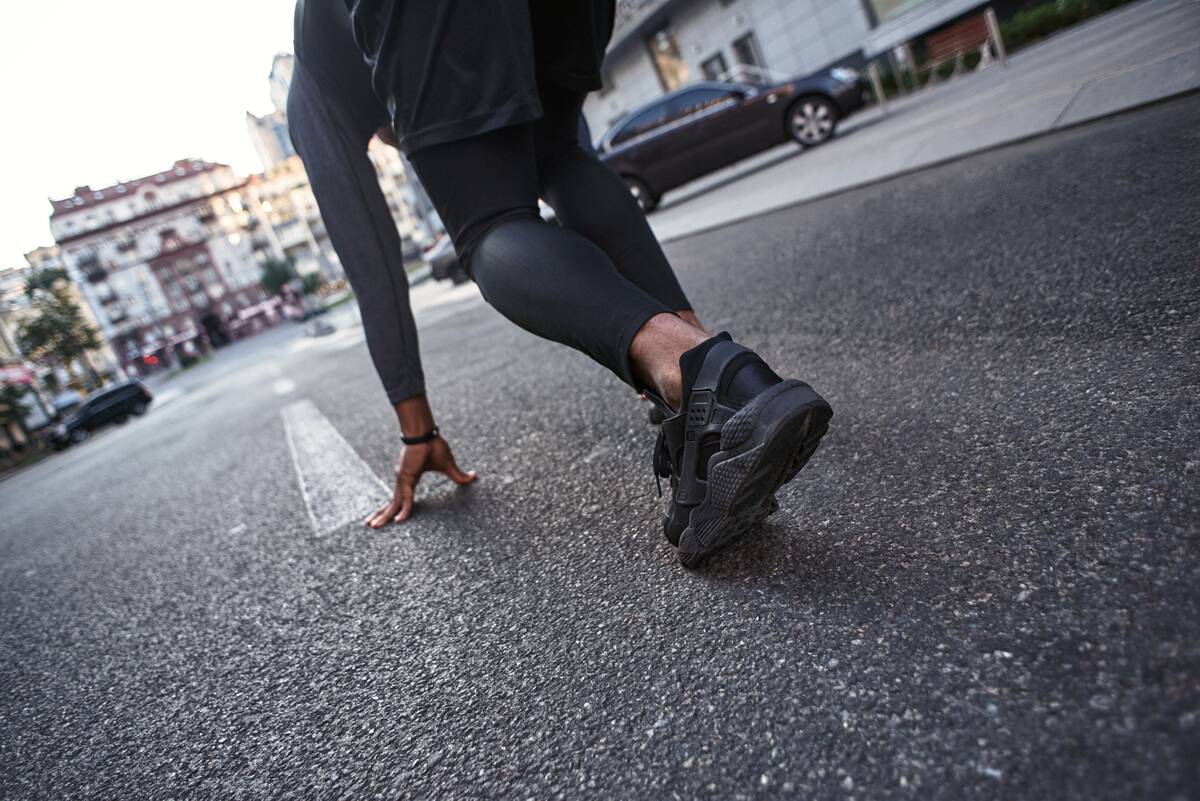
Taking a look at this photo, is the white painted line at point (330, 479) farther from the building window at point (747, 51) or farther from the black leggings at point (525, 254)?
the building window at point (747, 51)

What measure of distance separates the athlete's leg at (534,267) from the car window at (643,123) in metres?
10.5

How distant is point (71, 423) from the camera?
2333cm

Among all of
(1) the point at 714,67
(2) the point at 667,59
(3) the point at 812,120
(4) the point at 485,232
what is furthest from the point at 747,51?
(4) the point at 485,232

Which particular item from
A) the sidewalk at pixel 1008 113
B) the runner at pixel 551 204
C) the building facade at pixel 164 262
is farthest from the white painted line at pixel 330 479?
the building facade at pixel 164 262

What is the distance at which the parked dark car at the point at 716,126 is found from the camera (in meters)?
10.1

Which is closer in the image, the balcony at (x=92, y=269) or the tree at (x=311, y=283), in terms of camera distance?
the balcony at (x=92, y=269)

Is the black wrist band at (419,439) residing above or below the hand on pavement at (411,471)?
above

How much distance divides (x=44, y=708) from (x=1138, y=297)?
2.66m

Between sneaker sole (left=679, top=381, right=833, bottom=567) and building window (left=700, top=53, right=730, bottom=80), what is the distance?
24.3 meters

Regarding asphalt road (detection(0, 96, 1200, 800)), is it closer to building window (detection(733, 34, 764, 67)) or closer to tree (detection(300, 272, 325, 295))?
building window (detection(733, 34, 764, 67))

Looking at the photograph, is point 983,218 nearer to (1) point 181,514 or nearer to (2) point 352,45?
(2) point 352,45

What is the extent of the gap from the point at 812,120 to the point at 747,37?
13686 mm

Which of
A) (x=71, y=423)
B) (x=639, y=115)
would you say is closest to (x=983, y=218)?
(x=639, y=115)

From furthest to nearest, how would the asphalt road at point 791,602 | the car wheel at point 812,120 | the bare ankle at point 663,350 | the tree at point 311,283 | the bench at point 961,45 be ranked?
the tree at point 311,283, the bench at point 961,45, the car wheel at point 812,120, the bare ankle at point 663,350, the asphalt road at point 791,602
